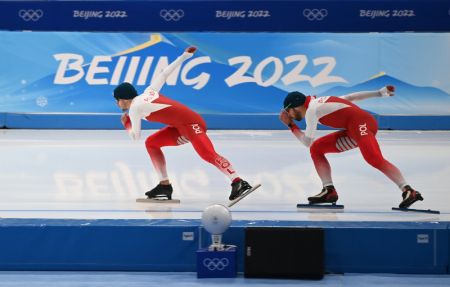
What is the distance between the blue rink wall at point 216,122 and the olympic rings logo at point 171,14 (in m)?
11.1

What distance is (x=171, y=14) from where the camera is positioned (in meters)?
8.09

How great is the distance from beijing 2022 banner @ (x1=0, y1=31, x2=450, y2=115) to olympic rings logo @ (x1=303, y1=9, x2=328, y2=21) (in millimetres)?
10838

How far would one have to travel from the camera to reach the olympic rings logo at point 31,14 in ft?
26.6

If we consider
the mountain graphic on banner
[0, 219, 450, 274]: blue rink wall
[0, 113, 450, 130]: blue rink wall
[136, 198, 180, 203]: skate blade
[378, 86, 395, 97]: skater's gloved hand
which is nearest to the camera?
[0, 219, 450, 274]: blue rink wall

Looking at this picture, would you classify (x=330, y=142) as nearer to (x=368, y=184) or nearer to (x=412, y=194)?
(x=412, y=194)

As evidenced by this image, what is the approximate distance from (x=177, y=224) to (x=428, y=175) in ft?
19.3

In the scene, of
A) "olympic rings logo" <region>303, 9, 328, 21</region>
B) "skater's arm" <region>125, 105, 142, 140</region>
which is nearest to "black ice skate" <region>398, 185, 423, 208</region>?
"olympic rings logo" <region>303, 9, 328, 21</region>

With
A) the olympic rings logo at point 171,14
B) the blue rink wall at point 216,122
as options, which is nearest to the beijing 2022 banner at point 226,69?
the blue rink wall at point 216,122

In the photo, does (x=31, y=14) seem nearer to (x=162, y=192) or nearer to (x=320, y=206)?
(x=162, y=192)

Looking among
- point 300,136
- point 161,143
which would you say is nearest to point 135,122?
point 161,143

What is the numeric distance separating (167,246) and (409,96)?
1245 centimetres

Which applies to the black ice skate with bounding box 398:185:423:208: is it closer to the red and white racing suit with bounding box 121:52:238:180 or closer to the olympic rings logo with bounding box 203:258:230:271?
the red and white racing suit with bounding box 121:52:238:180

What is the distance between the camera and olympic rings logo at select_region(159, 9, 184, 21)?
26.5 ft

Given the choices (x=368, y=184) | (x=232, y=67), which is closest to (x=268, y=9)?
(x=368, y=184)
